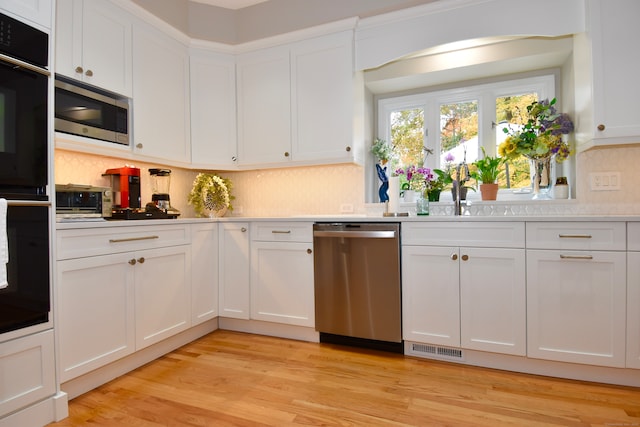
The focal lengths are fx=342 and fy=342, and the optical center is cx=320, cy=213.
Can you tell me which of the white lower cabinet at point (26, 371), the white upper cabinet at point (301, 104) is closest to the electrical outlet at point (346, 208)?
the white upper cabinet at point (301, 104)

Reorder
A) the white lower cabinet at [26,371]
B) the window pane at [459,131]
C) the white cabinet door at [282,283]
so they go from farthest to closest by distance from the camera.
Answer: the window pane at [459,131], the white cabinet door at [282,283], the white lower cabinet at [26,371]

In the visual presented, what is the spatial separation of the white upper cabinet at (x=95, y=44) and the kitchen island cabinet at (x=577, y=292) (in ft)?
9.11

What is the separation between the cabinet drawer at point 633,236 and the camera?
179cm

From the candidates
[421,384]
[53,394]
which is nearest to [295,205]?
[421,384]

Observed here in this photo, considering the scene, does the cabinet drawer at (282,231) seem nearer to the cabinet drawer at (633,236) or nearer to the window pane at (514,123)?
the window pane at (514,123)

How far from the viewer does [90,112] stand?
2.13m

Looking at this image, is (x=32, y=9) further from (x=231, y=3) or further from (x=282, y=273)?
(x=282, y=273)

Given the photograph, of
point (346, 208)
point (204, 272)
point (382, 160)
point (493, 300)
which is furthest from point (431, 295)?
point (204, 272)

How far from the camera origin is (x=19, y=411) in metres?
1.46

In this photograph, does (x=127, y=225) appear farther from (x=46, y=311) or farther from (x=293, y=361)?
(x=293, y=361)

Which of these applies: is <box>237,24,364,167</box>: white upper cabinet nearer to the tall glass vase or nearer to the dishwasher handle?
the dishwasher handle

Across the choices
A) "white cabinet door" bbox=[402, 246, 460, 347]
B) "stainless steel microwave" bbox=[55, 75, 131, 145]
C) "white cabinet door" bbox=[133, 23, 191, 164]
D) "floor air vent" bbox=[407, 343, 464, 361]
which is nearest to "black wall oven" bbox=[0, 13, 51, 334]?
"stainless steel microwave" bbox=[55, 75, 131, 145]

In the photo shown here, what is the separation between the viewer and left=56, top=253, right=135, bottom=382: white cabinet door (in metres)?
1.69

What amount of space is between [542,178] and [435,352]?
4.87 ft
